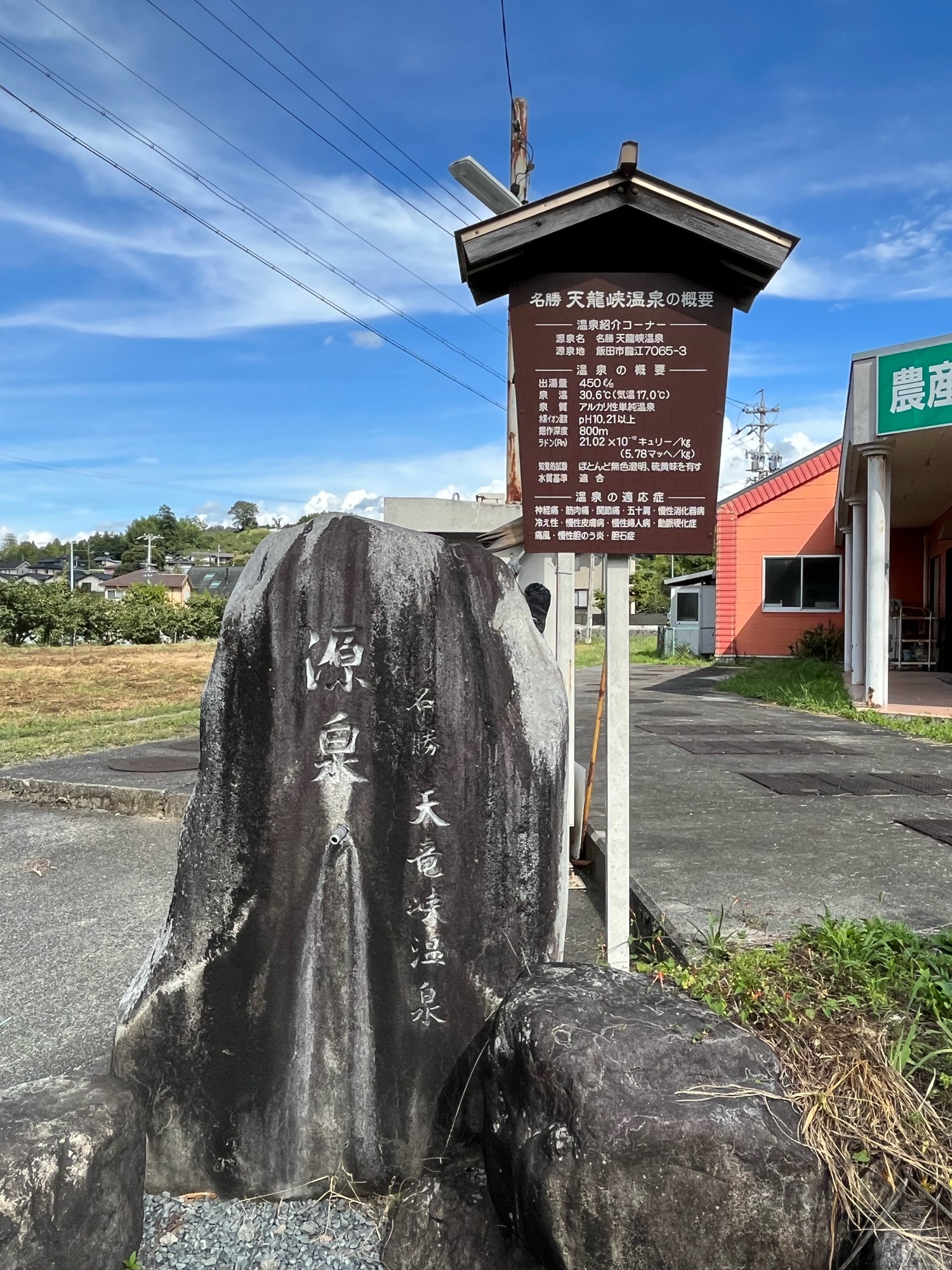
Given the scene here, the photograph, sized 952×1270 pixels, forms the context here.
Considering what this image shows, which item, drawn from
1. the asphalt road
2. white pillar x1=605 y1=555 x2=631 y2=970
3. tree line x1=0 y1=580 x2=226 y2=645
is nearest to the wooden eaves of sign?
white pillar x1=605 y1=555 x2=631 y2=970

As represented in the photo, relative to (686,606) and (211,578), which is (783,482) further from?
(211,578)

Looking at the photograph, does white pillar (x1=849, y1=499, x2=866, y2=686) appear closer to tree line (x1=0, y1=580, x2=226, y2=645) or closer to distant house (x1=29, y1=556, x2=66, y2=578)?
tree line (x1=0, y1=580, x2=226, y2=645)

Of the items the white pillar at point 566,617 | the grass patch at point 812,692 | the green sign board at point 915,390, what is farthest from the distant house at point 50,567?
the white pillar at point 566,617

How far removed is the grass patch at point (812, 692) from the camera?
10070mm

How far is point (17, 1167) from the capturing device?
2.06 m

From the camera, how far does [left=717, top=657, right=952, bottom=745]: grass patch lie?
396 inches

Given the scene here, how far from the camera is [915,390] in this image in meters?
10.6

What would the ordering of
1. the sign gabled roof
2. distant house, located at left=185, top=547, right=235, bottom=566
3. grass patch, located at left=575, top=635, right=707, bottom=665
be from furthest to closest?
distant house, located at left=185, top=547, right=235, bottom=566, grass patch, located at left=575, top=635, right=707, bottom=665, the sign gabled roof

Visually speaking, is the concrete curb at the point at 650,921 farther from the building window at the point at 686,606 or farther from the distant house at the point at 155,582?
the distant house at the point at 155,582

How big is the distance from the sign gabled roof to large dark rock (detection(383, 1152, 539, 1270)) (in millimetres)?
2862

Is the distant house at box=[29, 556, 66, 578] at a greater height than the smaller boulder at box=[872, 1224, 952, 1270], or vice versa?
the distant house at box=[29, 556, 66, 578]

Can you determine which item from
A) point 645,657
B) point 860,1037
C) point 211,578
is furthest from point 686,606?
point 211,578

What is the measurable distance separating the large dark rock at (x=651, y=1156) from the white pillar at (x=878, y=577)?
10184 millimetres

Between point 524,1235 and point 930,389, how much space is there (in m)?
10.7
